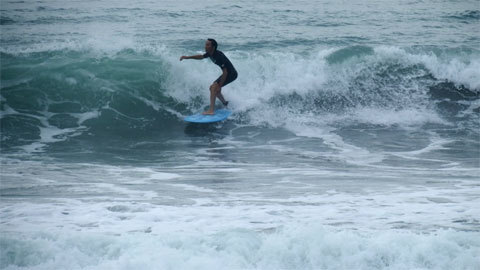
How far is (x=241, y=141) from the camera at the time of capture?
11.2 m

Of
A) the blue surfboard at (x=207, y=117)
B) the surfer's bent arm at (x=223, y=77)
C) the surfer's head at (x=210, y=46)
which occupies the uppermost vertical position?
the surfer's head at (x=210, y=46)

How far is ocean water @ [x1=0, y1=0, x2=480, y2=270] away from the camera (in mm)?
5512

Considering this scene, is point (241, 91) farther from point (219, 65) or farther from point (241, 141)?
point (241, 141)

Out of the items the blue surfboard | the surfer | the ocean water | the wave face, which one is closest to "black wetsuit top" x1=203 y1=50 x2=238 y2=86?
the surfer

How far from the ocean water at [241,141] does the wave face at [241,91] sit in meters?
0.05

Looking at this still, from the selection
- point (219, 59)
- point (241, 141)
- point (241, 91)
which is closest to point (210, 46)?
point (219, 59)

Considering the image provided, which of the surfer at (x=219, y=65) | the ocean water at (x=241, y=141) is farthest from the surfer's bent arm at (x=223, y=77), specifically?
the ocean water at (x=241, y=141)

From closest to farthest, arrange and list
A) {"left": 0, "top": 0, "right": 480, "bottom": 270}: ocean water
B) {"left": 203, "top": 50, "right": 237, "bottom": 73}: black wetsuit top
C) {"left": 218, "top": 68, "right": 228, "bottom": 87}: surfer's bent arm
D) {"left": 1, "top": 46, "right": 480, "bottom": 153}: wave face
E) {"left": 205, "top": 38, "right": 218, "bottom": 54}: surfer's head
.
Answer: {"left": 0, "top": 0, "right": 480, "bottom": 270}: ocean water, {"left": 205, "top": 38, "right": 218, "bottom": 54}: surfer's head, {"left": 203, "top": 50, "right": 237, "bottom": 73}: black wetsuit top, {"left": 218, "top": 68, "right": 228, "bottom": 87}: surfer's bent arm, {"left": 1, "top": 46, "right": 480, "bottom": 153}: wave face

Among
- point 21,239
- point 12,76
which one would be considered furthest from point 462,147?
point 12,76

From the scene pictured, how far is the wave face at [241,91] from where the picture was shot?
1223 cm

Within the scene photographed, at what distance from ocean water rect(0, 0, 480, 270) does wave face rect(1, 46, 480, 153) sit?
48 millimetres

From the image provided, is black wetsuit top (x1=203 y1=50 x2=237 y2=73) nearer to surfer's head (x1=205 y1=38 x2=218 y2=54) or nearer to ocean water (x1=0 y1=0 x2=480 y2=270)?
surfer's head (x1=205 y1=38 x2=218 y2=54)

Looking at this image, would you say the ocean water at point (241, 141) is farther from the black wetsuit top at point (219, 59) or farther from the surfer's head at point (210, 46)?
the surfer's head at point (210, 46)

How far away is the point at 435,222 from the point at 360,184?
70.4 inches
